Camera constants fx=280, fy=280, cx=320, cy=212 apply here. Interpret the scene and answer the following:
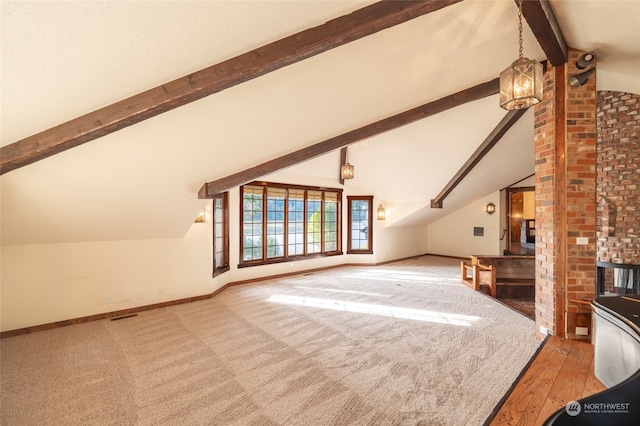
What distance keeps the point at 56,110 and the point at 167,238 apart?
295 cm

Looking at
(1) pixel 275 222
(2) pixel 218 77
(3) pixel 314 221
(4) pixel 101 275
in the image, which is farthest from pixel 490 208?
(4) pixel 101 275

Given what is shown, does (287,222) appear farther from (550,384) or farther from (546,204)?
(550,384)

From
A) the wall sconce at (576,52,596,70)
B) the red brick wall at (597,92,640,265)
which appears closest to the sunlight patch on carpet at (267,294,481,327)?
the red brick wall at (597,92,640,265)

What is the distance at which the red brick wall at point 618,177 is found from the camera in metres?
4.25

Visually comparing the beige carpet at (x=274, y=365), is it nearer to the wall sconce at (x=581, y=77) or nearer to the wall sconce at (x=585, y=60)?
the wall sconce at (x=581, y=77)

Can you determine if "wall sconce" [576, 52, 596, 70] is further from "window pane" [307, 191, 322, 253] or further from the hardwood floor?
"window pane" [307, 191, 322, 253]

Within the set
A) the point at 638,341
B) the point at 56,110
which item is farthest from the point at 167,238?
the point at 638,341

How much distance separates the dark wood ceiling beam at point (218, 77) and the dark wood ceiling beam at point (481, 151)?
3.04 meters

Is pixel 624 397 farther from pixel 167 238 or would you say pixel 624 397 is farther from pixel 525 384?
pixel 167 238

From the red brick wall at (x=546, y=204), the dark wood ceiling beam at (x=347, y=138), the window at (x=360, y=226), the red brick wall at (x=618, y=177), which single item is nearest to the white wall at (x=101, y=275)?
the dark wood ceiling beam at (x=347, y=138)

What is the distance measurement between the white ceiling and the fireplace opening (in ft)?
7.84

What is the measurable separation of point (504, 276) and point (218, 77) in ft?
19.8

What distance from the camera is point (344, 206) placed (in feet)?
26.0

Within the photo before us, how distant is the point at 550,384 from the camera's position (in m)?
2.22
